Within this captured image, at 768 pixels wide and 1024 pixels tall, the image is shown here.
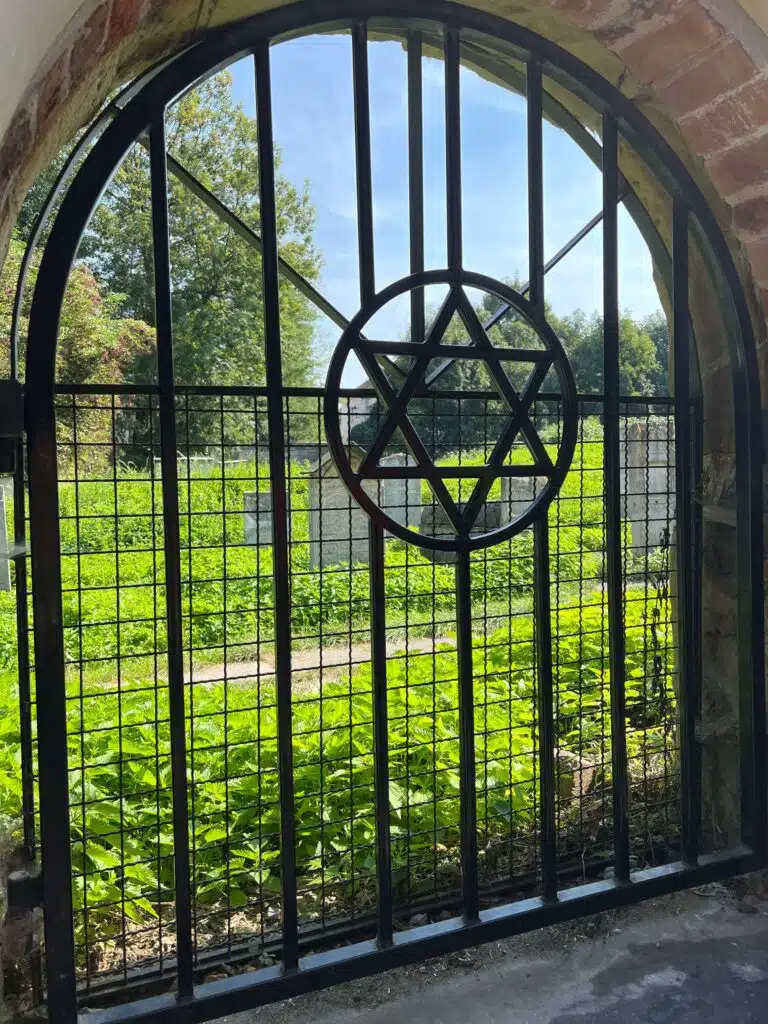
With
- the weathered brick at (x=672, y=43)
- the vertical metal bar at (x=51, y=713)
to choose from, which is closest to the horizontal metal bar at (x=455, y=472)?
the vertical metal bar at (x=51, y=713)

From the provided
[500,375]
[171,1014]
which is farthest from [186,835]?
[500,375]

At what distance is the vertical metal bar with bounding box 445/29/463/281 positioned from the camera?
65.0 inches

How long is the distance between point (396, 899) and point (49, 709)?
1.28 meters

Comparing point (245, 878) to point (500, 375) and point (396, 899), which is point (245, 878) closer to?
point (396, 899)

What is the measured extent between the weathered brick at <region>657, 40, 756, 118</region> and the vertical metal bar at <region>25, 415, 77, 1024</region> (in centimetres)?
163

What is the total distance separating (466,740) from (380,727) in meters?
0.21

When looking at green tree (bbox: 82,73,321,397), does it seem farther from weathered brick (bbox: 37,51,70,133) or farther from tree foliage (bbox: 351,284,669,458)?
weathered brick (bbox: 37,51,70,133)

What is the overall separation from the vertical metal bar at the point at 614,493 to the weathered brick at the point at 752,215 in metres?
0.38

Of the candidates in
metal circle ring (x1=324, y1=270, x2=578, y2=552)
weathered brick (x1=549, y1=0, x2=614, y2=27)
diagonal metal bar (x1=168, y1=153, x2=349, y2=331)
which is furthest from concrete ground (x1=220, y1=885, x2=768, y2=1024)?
weathered brick (x1=549, y1=0, x2=614, y2=27)

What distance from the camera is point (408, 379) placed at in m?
1.65

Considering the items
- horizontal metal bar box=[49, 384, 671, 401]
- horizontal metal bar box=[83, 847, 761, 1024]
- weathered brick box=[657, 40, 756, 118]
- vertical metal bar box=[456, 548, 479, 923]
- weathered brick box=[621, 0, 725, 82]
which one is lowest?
horizontal metal bar box=[83, 847, 761, 1024]

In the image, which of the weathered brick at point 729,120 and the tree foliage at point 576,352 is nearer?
the weathered brick at point 729,120

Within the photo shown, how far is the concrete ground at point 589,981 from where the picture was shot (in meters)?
1.61

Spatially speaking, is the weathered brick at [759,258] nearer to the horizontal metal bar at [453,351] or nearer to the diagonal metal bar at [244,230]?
the horizontal metal bar at [453,351]
